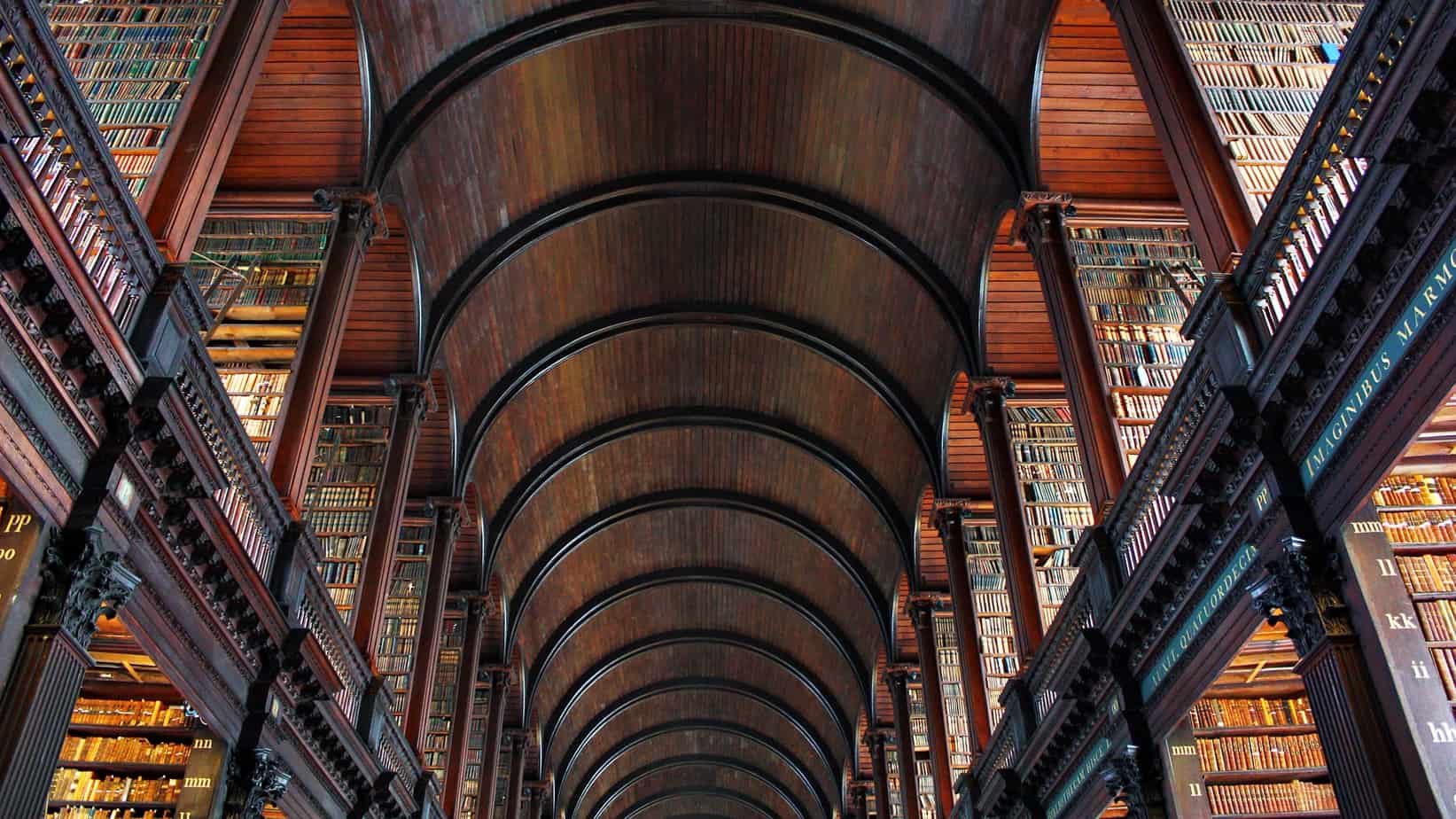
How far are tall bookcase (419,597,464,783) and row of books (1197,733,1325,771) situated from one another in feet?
34.3

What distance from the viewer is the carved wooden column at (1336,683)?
5418mm

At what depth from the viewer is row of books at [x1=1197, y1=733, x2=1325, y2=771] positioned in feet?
26.1

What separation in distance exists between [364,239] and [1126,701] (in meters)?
8.23

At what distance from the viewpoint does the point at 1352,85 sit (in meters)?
5.73

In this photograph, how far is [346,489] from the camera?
488 inches

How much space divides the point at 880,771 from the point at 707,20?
15442 mm

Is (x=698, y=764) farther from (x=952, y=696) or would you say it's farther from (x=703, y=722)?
(x=952, y=696)

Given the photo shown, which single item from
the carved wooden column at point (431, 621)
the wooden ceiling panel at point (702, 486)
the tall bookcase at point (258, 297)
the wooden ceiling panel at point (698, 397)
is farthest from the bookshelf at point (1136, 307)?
the wooden ceiling panel at point (702, 486)

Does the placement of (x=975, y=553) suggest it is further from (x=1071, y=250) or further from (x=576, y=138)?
(x=576, y=138)

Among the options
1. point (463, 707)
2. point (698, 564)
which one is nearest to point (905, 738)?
point (698, 564)

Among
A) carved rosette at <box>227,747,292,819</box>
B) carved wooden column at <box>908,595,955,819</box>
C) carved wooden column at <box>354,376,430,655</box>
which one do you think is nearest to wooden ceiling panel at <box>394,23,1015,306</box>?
carved wooden column at <box>354,376,430,655</box>

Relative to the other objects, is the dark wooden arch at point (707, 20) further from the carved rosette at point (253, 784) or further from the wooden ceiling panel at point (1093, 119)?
the carved rosette at point (253, 784)

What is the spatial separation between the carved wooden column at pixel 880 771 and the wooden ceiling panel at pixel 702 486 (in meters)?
4.01

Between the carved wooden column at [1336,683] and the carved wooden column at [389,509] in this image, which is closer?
the carved wooden column at [1336,683]
